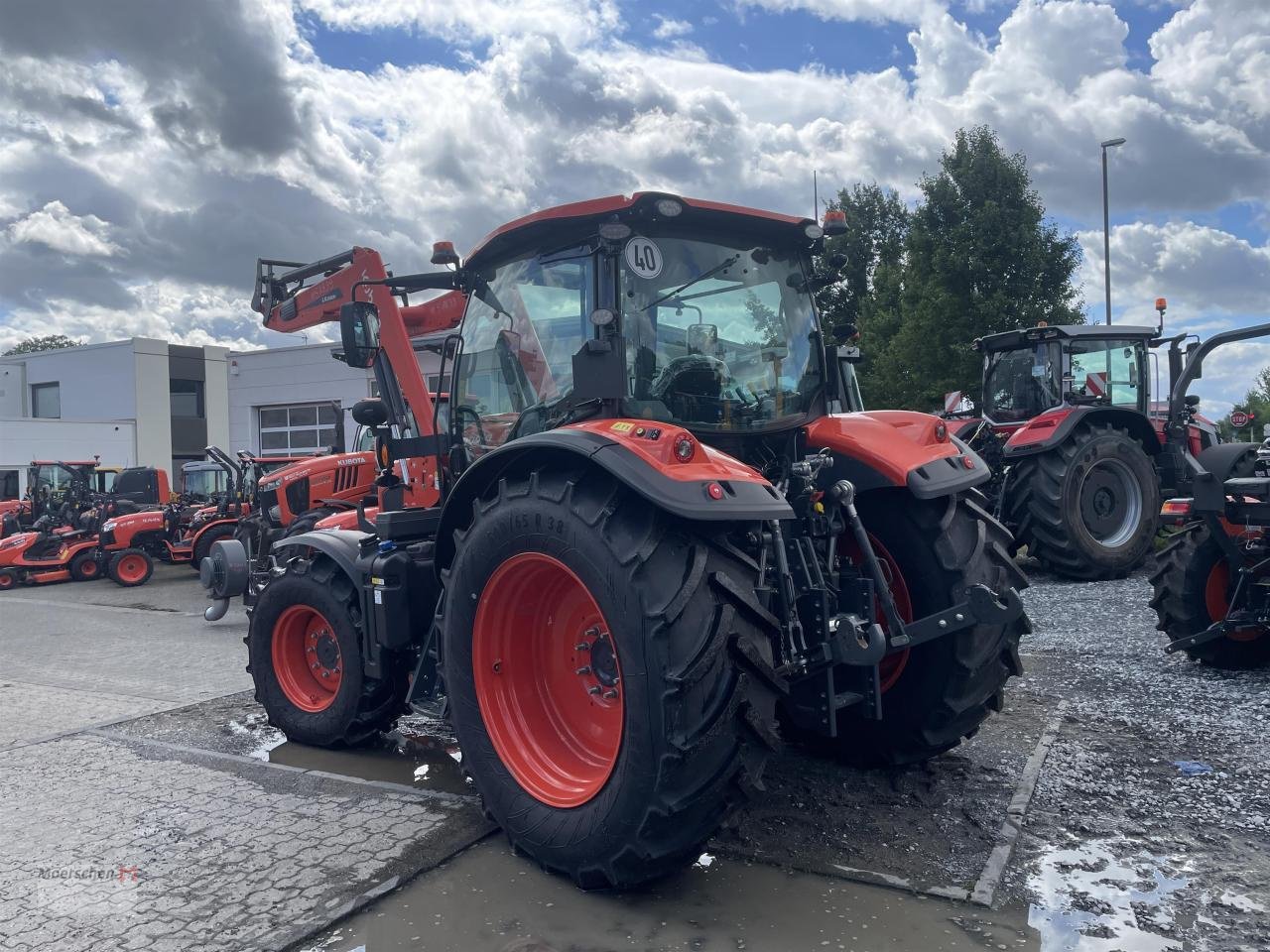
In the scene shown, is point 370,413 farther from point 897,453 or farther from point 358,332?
point 897,453

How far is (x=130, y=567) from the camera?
53.8 feet

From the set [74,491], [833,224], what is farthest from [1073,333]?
[74,491]

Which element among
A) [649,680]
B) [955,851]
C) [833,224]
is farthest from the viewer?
[833,224]

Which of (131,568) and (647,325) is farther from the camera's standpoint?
(131,568)

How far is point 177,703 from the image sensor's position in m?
6.68

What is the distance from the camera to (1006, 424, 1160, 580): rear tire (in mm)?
9852

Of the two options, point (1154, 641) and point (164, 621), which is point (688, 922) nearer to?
point (1154, 641)

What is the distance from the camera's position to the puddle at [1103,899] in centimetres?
308

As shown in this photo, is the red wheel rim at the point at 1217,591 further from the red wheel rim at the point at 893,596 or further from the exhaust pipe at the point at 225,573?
the exhaust pipe at the point at 225,573

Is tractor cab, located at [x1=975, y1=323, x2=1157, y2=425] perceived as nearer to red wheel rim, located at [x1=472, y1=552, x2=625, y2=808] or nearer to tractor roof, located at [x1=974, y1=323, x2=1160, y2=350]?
tractor roof, located at [x1=974, y1=323, x2=1160, y2=350]

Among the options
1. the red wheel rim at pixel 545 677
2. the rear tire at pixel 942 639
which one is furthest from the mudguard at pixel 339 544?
the rear tire at pixel 942 639

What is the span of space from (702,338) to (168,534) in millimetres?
15283

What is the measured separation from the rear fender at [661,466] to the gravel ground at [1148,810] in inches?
62.8

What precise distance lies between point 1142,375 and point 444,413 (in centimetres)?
927
